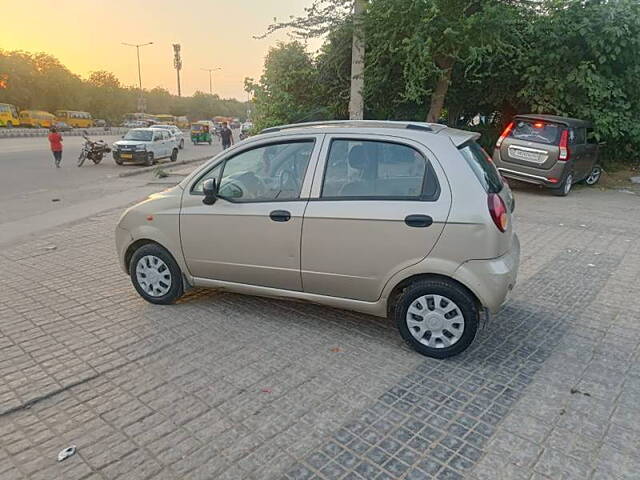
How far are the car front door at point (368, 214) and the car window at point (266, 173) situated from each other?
195 mm

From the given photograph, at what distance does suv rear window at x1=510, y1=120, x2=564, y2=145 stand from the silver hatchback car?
23.5ft

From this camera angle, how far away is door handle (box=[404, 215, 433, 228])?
312cm

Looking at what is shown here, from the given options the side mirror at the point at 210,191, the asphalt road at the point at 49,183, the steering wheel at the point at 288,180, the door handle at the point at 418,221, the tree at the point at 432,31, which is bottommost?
the asphalt road at the point at 49,183

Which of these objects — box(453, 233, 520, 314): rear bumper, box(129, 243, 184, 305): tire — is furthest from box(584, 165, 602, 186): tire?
box(129, 243, 184, 305): tire

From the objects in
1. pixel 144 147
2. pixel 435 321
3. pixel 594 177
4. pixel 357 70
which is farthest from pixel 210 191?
pixel 144 147

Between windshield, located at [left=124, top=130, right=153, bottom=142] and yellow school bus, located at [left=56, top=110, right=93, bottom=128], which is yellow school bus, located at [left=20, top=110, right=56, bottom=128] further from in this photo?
windshield, located at [left=124, top=130, right=153, bottom=142]

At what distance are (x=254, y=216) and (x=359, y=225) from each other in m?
0.91

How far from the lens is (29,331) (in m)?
3.75

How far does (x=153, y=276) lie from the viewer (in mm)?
4203

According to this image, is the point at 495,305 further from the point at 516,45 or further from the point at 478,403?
the point at 516,45

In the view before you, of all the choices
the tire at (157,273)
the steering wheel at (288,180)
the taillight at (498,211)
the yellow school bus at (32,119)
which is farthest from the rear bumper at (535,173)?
the yellow school bus at (32,119)

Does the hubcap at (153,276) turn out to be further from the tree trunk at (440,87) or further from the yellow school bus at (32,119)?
the yellow school bus at (32,119)

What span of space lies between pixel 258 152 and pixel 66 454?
252cm

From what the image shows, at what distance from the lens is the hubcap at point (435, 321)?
3.22m
